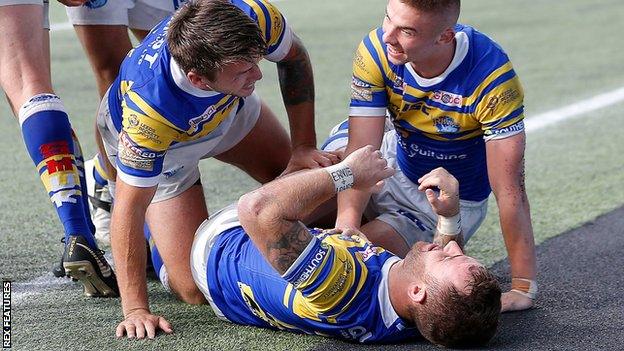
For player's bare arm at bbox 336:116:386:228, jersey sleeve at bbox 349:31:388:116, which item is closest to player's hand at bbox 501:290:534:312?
player's bare arm at bbox 336:116:386:228

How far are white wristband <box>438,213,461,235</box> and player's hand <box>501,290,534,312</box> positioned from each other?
0.33 metres

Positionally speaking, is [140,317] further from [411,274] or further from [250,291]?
[411,274]

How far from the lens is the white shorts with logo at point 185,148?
4457 millimetres

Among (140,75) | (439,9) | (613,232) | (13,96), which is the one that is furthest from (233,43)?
(613,232)

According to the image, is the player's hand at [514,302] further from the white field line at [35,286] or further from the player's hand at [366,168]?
the white field line at [35,286]

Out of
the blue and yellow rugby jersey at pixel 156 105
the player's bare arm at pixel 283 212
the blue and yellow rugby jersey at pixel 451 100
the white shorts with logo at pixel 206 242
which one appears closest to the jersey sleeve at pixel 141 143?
the blue and yellow rugby jersey at pixel 156 105

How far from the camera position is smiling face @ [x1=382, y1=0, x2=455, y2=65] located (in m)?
4.00

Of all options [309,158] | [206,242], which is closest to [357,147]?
[309,158]

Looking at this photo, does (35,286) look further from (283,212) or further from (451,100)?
(451,100)

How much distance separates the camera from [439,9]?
402 cm

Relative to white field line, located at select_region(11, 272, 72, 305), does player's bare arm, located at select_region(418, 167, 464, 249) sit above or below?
above

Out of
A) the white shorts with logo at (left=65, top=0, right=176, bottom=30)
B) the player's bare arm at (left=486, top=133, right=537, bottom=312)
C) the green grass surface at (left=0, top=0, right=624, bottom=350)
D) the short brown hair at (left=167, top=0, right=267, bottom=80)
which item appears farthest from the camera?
the white shorts with logo at (left=65, top=0, right=176, bottom=30)

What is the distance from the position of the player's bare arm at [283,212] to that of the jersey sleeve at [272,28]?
2.49 ft

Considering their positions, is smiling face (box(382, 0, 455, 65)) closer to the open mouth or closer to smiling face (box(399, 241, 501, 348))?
the open mouth
